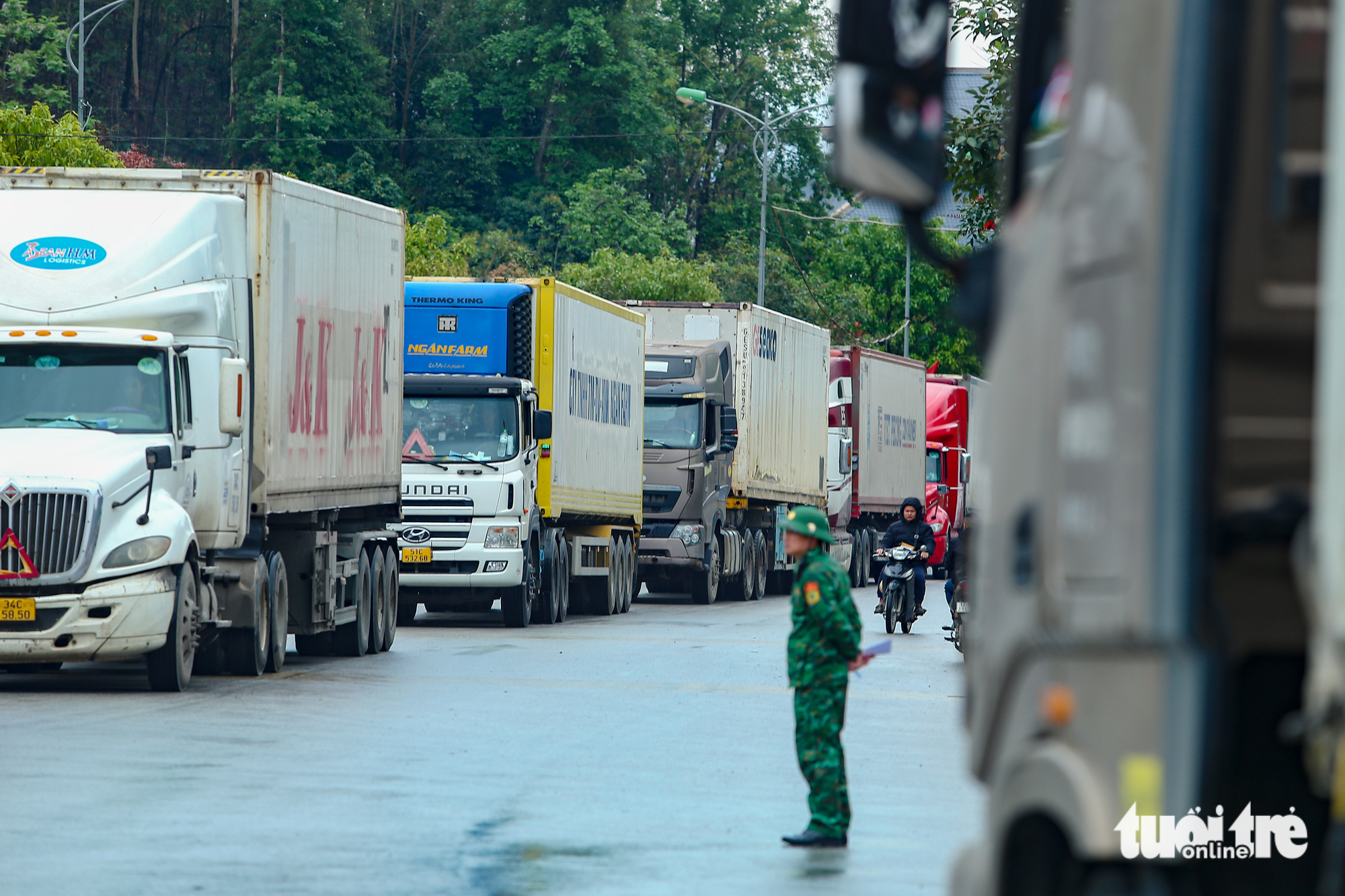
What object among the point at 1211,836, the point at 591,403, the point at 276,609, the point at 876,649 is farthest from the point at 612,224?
the point at 1211,836

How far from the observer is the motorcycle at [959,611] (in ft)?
74.6

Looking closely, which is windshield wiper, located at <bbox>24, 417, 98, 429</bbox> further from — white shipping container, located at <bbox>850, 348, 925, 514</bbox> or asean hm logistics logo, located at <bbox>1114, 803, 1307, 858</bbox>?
white shipping container, located at <bbox>850, 348, 925, 514</bbox>

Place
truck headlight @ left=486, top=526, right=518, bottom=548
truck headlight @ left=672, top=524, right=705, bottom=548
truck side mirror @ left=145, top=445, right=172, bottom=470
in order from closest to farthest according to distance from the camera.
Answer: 1. truck side mirror @ left=145, top=445, right=172, bottom=470
2. truck headlight @ left=486, top=526, right=518, bottom=548
3. truck headlight @ left=672, top=524, right=705, bottom=548

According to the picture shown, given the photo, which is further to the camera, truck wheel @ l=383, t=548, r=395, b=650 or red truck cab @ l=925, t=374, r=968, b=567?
red truck cab @ l=925, t=374, r=968, b=567

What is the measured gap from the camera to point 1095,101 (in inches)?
159

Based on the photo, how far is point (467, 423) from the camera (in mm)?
25375

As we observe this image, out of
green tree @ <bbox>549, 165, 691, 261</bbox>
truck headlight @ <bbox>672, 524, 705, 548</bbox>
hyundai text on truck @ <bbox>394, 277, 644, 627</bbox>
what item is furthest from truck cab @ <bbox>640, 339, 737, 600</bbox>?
green tree @ <bbox>549, 165, 691, 261</bbox>

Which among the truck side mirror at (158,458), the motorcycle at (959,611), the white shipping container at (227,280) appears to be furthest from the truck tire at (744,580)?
the truck side mirror at (158,458)

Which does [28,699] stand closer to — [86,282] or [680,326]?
[86,282]

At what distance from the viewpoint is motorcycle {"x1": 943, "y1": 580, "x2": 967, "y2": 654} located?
22750 mm

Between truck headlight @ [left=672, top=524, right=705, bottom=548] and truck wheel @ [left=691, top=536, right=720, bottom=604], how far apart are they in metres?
0.39

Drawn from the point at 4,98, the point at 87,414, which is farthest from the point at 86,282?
the point at 4,98

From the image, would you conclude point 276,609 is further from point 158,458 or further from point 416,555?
point 416,555

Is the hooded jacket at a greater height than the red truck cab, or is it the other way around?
the red truck cab
